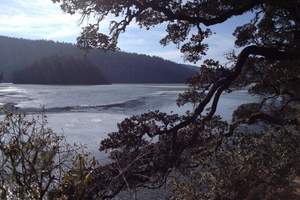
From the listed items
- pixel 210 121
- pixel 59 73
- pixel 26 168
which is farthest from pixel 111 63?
pixel 26 168

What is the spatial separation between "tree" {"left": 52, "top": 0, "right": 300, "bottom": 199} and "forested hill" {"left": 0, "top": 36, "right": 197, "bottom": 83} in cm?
15842

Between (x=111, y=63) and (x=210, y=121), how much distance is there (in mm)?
169228

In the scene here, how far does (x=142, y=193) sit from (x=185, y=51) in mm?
8162

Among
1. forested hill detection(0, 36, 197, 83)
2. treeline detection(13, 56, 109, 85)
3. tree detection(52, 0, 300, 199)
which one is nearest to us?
tree detection(52, 0, 300, 199)

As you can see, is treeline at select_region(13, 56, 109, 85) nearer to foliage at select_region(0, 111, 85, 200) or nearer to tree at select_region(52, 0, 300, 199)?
tree at select_region(52, 0, 300, 199)

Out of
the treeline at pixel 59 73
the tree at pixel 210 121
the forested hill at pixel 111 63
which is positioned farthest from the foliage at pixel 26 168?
the forested hill at pixel 111 63

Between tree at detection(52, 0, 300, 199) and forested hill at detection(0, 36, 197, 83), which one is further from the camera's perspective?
forested hill at detection(0, 36, 197, 83)

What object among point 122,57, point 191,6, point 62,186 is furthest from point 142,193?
point 122,57

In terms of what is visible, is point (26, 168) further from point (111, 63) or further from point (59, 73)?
point (111, 63)

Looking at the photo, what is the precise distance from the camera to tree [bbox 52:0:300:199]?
9195 mm

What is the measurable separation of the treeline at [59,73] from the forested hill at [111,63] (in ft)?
69.5

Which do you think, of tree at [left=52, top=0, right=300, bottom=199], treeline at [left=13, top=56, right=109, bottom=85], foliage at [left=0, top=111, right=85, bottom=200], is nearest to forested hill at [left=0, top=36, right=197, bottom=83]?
treeline at [left=13, top=56, right=109, bottom=85]

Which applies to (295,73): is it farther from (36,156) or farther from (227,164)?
(36,156)

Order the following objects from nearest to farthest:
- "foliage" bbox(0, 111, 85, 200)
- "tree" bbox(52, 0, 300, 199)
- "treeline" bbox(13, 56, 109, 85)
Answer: "foliage" bbox(0, 111, 85, 200)
"tree" bbox(52, 0, 300, 199)
"treeline" bbox(13, 56, 109, 85)
